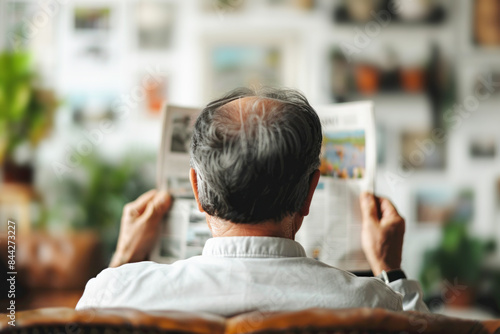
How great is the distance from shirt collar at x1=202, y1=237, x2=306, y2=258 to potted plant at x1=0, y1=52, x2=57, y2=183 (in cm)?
301

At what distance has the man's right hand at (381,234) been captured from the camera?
1165mm

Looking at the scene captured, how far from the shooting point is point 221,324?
0.59 m

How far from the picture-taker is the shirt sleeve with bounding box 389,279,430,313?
1007mm

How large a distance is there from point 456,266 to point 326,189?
254 centimetres

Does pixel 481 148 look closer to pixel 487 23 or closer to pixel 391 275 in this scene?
pixel 487 23

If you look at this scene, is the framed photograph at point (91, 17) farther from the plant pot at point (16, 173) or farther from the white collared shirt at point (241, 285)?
the white collared shirt at point (241, 285)

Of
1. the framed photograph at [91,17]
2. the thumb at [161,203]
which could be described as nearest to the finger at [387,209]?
the thumb at [161,203]

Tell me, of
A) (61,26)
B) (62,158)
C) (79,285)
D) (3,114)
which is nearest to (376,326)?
(79,285)

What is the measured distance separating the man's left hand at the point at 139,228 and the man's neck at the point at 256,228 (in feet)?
1.26

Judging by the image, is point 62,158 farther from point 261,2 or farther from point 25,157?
point 261,2

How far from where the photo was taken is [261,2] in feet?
12.6

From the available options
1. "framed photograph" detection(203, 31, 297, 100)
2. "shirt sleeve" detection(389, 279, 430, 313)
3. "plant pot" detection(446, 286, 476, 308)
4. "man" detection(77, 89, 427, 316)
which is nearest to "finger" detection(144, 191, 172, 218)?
"man" detection(77, 89, 427, 316)

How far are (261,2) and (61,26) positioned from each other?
1.47 meters

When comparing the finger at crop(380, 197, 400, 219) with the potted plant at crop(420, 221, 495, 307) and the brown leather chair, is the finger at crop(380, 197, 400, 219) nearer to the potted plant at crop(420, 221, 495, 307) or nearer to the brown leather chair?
the brown leather chair
